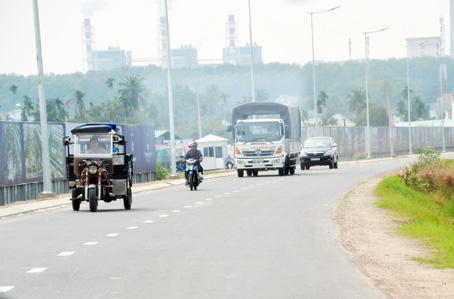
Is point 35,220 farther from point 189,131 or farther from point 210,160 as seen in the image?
point 189,131

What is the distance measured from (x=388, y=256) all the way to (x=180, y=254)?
2.76 meters

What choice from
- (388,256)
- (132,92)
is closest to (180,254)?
(388,256)

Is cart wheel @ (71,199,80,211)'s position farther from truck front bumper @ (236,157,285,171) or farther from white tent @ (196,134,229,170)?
white tent @ (196,134,229,170)

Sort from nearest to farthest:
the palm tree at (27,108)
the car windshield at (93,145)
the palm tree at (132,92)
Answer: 1. the car windshield at (93,145)
2. the palm tree at (27,108)
3. the palm tree at (132,92)

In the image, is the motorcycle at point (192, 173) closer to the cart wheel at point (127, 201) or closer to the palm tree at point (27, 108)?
the cart wheel at point (127, 201)

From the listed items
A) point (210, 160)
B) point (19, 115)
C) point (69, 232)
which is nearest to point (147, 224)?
point (69, 232)

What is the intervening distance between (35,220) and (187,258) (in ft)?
30.0

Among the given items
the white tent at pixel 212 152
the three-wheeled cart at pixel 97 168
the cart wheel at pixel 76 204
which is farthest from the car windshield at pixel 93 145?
the white tent at pixel 212 152

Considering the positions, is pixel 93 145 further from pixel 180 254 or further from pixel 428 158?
pixel 428 158

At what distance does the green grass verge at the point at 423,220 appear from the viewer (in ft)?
42.1

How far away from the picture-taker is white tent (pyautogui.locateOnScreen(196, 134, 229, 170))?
8731cm

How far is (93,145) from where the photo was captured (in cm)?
2339

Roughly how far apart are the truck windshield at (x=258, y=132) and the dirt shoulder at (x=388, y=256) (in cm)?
2310

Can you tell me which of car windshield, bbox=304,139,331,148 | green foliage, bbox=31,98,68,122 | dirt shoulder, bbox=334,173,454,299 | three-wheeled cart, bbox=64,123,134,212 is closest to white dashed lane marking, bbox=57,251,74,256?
dirt shoulder, bbox=334,173,454,299
